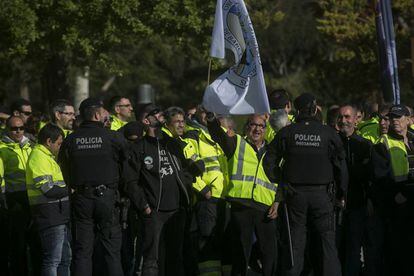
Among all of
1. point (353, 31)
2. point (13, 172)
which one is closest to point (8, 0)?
point (13, 172)

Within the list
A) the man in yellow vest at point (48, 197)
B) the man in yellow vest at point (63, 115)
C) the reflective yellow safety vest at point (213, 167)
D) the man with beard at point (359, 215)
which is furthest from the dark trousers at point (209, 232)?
the man in yellow vest at point (63, 115)

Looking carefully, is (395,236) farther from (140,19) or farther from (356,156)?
(140,19)

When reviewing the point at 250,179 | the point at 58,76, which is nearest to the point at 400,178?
the point at 250,179

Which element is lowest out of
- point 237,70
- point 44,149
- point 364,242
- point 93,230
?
point 364,242

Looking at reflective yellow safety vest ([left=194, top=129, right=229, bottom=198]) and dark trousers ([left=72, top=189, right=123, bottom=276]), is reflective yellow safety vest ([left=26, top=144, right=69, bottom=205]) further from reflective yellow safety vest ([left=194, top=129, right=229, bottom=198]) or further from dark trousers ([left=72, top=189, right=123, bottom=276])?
reflective yellow safety vest ([left=194, top=129, right=229, bottom=198])

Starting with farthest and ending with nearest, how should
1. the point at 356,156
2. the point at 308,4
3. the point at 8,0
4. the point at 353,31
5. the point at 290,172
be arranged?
the point at 308,4 < the point at 353,31 < the point at 8,0 < the point at 356,156 < the point at 290,172

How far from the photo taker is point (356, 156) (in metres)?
10.6

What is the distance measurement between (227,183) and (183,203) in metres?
0.53

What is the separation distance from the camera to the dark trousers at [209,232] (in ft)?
35.9

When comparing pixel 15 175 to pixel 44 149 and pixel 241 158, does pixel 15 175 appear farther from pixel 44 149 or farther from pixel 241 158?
pixel 241 158

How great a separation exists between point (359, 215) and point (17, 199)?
3828mm

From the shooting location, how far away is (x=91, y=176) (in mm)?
9906

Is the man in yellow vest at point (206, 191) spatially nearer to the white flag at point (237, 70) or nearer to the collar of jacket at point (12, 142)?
the white flag at point (237, 70)

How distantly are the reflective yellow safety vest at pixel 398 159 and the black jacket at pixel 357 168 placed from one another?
0.93 feet
